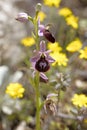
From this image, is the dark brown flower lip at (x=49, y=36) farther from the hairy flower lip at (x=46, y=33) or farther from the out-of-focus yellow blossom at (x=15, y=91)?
the out-of-focus yellow blossom at (x=15, y=91)

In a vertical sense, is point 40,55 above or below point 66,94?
above

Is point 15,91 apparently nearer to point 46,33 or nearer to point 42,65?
point 42,65

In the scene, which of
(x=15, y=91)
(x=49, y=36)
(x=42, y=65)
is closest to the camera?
(x=49, y=36)

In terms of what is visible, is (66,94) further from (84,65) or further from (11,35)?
(11,35)

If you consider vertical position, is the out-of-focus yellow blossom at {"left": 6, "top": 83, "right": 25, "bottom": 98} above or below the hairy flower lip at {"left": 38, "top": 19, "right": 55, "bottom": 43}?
below

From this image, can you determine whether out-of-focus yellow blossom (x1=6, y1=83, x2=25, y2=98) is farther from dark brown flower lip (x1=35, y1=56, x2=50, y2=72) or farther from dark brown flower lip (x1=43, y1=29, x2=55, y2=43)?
dark brown flower lip (x1=43, y1=29, x2=55, y2=43)

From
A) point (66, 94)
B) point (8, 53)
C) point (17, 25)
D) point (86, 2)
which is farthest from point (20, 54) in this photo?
point (86, 2)

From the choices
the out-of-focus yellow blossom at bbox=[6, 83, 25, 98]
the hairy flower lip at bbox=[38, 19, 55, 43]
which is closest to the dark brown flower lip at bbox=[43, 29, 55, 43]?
the hairy flower lip at bbox=[38, 19, 55, 43]

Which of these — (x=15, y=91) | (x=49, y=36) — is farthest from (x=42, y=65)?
(x=15, y=91)

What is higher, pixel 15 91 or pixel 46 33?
pixel 46 33

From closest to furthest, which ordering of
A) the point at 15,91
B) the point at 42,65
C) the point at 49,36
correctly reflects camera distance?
the point at 49,36 < the point at 42,65 < the point at 15,91

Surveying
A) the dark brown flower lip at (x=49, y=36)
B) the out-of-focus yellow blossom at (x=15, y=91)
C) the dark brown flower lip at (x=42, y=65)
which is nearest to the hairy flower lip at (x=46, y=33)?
the dark brown flower lip at (x=49, y=36)
